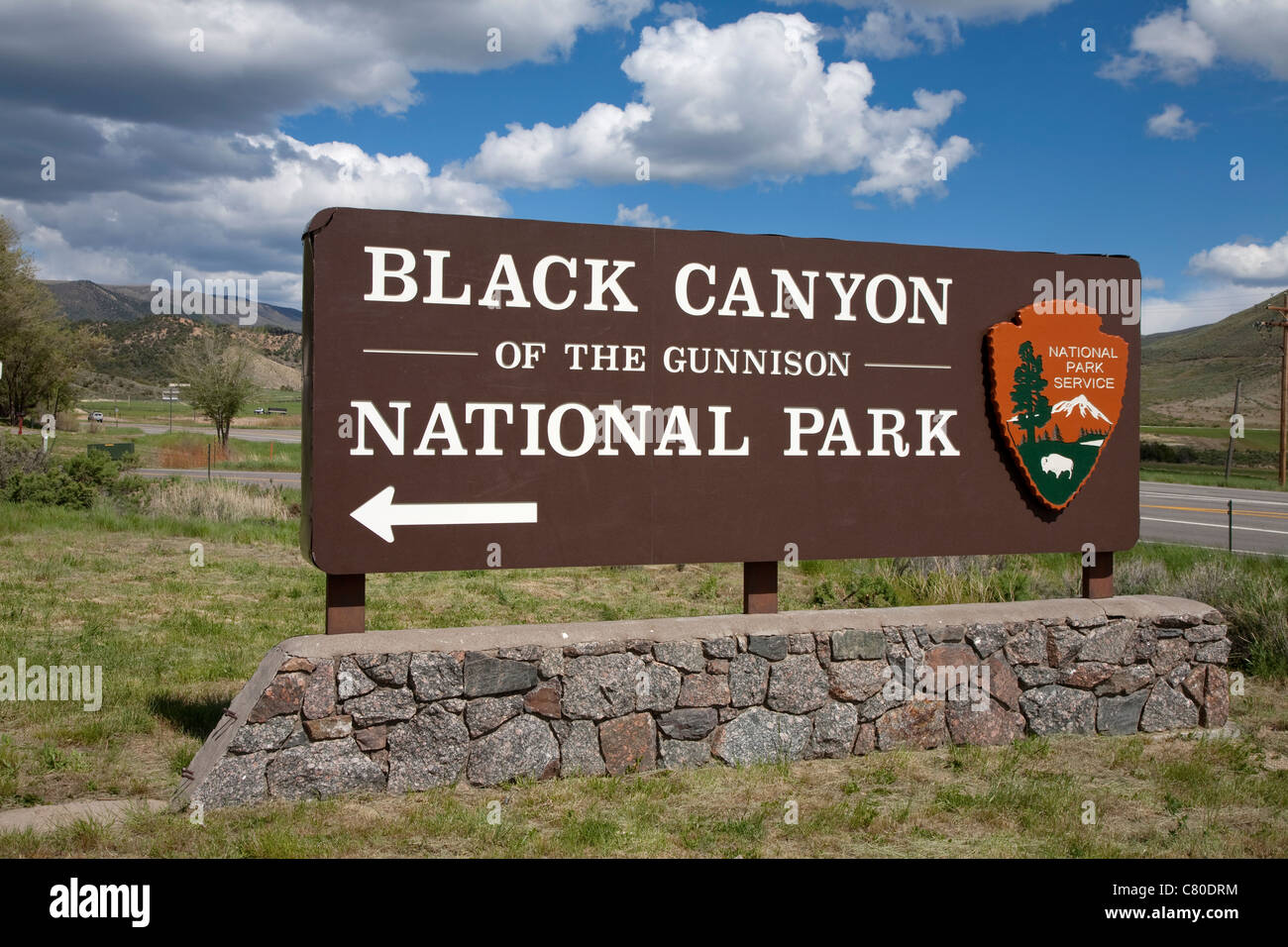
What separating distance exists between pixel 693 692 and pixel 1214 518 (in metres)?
19.1

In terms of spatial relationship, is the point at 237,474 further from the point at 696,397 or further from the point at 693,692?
the point at 693,692

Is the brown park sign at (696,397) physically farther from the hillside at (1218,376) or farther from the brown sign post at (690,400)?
the hillside at (1218,376)

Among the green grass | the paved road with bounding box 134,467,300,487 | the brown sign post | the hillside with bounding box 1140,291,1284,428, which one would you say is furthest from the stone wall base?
the hillside with bounding box 1140,291,1284,428

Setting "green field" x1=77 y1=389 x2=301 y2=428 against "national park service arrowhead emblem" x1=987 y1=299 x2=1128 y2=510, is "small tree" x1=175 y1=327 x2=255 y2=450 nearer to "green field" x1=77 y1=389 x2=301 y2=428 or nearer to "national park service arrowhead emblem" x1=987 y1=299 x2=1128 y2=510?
"green field" x1=77 y1=389 x2=301 y2=428

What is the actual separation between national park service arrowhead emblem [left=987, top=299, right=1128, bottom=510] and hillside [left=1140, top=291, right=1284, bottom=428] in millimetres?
77839

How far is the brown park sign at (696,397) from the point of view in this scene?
5.11m

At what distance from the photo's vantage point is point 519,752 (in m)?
5.14

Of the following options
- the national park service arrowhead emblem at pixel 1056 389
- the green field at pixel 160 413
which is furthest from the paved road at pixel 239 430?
the national park service arrowhead emblem at pixel 1056 389

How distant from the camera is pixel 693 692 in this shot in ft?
17.9

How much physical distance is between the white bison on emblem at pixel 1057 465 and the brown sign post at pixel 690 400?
1cm

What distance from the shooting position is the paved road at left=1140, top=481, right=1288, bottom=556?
16.7 m

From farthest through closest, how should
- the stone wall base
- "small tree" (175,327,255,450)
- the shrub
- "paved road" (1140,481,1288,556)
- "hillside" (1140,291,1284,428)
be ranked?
"hillside" (1140,291,1284,428) < "small tree" (175,327,255,450) < "paved road" (1140,481,1288,556) < the shrub < the stone wall base

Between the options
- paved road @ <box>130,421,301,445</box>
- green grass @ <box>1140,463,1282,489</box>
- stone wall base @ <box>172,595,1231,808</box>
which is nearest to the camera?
stone wall base @ <box>172,595,1231,808</box>

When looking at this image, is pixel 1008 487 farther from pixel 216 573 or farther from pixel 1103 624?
pixel 216 573
